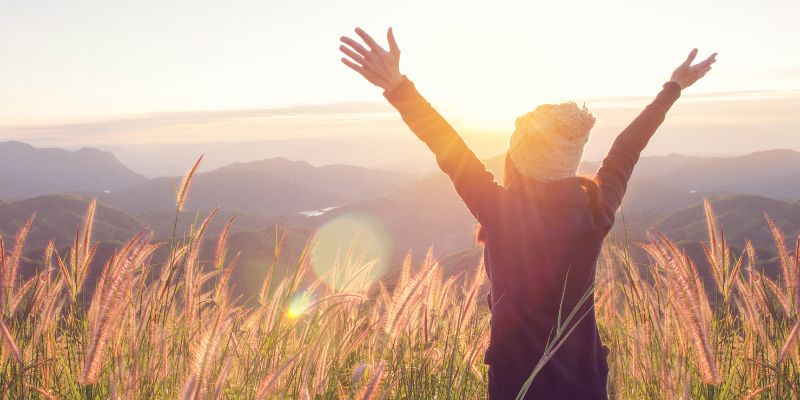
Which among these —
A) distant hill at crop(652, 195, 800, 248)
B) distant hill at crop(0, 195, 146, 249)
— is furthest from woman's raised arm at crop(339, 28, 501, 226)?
distant hill at crop(0, 195, 146, 249)

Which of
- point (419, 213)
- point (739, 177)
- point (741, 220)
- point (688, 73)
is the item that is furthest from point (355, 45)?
point (739, 177)

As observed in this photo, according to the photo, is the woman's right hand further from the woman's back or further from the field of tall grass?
the woman's back

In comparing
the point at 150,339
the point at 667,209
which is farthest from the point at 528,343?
the point at 667,209

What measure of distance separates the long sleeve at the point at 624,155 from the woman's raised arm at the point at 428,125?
1.66 ft

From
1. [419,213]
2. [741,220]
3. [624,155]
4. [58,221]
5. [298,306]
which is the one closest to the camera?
[624,155]

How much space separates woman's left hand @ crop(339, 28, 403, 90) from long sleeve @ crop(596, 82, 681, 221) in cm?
96

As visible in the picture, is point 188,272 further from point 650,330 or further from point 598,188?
point 650,330

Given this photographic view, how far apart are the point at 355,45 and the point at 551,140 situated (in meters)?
0.82

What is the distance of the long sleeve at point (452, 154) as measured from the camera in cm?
210

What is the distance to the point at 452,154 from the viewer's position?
82.4 inches

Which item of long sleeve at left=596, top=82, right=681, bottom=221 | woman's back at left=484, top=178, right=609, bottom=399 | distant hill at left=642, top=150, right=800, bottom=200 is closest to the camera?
woman's back at left=484, top=178, right=609, bottom=399

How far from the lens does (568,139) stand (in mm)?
2088

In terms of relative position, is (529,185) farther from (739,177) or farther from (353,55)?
(739,177)

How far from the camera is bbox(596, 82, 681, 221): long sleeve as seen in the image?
2.30 meters
